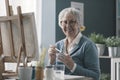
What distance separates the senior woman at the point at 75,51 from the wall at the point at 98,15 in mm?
937

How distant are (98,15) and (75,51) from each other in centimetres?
156

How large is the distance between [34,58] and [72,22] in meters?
0.78

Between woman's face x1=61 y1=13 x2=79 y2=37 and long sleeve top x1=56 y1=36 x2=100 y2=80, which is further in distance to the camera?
woman's face x1=61 y1=13 x2=79 y2=37

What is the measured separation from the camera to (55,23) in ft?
11.0

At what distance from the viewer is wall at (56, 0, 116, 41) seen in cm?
366

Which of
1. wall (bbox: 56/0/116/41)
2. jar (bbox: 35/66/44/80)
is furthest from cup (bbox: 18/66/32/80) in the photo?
wall (bbox: 56/0/116/41)

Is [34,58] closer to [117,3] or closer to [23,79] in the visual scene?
[23,79]

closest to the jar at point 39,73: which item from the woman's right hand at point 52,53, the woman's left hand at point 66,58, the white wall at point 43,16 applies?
the woman's left hand at point 66,58

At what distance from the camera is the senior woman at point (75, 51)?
2131mm

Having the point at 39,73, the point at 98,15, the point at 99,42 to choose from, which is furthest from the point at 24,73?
the point at 98,15

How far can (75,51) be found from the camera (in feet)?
7.81

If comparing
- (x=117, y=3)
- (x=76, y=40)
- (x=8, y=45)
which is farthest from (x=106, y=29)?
(x=8, y=45)

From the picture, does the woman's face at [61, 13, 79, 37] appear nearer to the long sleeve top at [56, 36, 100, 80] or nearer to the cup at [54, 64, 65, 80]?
the long sleeve top at [56, 36, 100, 80]

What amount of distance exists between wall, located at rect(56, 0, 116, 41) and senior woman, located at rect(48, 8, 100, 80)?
94 cm
